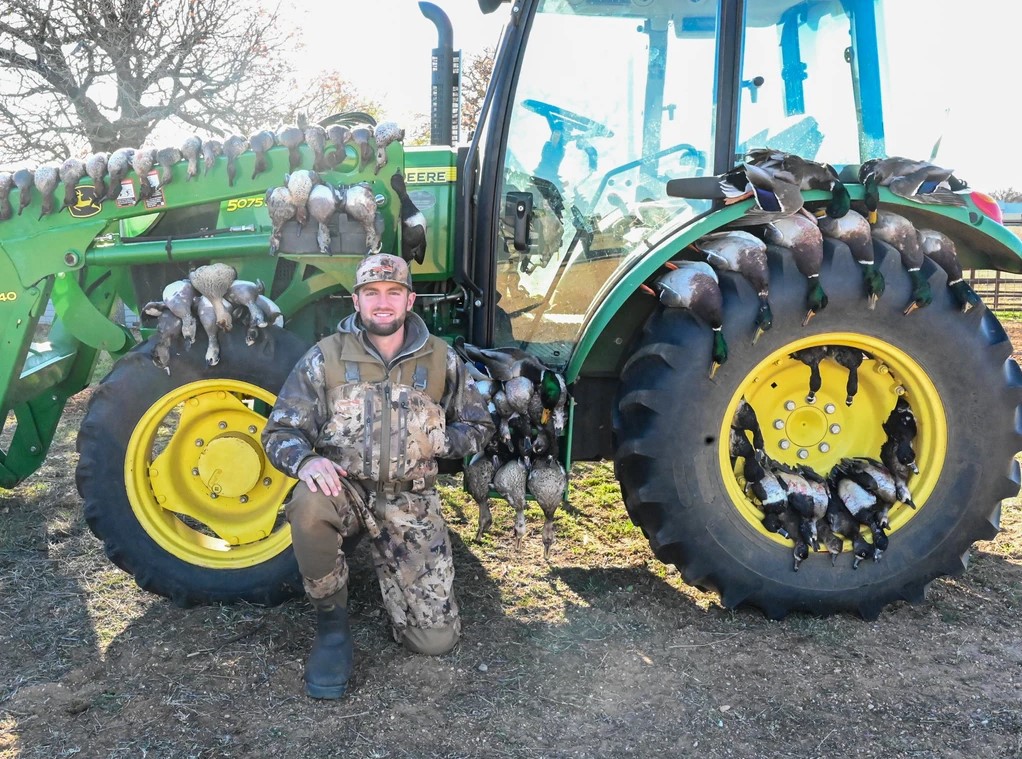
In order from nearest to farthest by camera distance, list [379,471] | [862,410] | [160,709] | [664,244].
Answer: [160,709], [379,471], [664,244], [862,410]

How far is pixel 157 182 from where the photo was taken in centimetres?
377

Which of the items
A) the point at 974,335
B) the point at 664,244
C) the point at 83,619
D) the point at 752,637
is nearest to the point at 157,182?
the point at 83,619

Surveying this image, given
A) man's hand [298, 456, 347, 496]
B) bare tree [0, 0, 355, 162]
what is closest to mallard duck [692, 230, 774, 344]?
man's hand [298, 456, 347, 496]

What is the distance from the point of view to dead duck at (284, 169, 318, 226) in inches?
141

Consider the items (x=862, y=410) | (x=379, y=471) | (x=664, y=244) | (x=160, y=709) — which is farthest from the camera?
(x=862, y=410)

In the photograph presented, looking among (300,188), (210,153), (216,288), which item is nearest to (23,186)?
(210,153)

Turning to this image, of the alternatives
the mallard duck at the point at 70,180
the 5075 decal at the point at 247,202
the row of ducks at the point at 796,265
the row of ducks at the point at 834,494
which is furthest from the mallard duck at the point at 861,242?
the mallard duck at the point at 70,180

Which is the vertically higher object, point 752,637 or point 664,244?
point 664,244

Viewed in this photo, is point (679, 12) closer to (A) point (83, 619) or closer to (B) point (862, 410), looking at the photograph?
(B) point (862, 410)

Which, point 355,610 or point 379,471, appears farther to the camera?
point 355,610

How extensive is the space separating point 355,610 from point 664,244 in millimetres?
1867

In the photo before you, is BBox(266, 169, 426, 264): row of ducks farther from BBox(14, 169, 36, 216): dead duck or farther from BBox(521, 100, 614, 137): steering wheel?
BBox(14, 169, 36, 216): dead duck

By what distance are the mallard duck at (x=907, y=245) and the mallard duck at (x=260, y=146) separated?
2493mm

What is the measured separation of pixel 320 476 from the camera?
2875 mm
